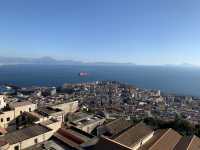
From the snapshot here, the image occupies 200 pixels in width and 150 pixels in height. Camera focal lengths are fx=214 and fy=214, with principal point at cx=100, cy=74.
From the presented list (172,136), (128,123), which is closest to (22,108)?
(128,123)

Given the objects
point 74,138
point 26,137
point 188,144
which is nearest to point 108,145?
point 74,138

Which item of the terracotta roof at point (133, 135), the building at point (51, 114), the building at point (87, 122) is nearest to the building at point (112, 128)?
the building at point (87, 122)

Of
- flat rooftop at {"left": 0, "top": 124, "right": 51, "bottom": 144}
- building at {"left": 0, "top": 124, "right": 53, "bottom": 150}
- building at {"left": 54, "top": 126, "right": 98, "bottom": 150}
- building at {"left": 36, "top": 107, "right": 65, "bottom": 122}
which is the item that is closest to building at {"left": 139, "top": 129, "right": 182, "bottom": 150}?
building at {"left": 54, "top": 126, "right": 98, "bottom": 150}

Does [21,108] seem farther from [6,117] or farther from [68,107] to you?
[68,107]

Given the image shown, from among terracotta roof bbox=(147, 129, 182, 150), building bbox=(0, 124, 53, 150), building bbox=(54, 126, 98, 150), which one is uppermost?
terracotta roof bbox=(147, 129, 182, 150)

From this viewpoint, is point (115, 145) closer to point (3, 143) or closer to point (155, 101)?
point (3, 143)

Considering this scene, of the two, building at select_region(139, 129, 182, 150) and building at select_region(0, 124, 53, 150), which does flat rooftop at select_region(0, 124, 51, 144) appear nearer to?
building at select_region(0, 124, 53, 150)

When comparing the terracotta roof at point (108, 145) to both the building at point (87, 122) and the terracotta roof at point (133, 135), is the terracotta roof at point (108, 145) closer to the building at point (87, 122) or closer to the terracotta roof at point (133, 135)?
the terracotta roof at point (133, 135)
